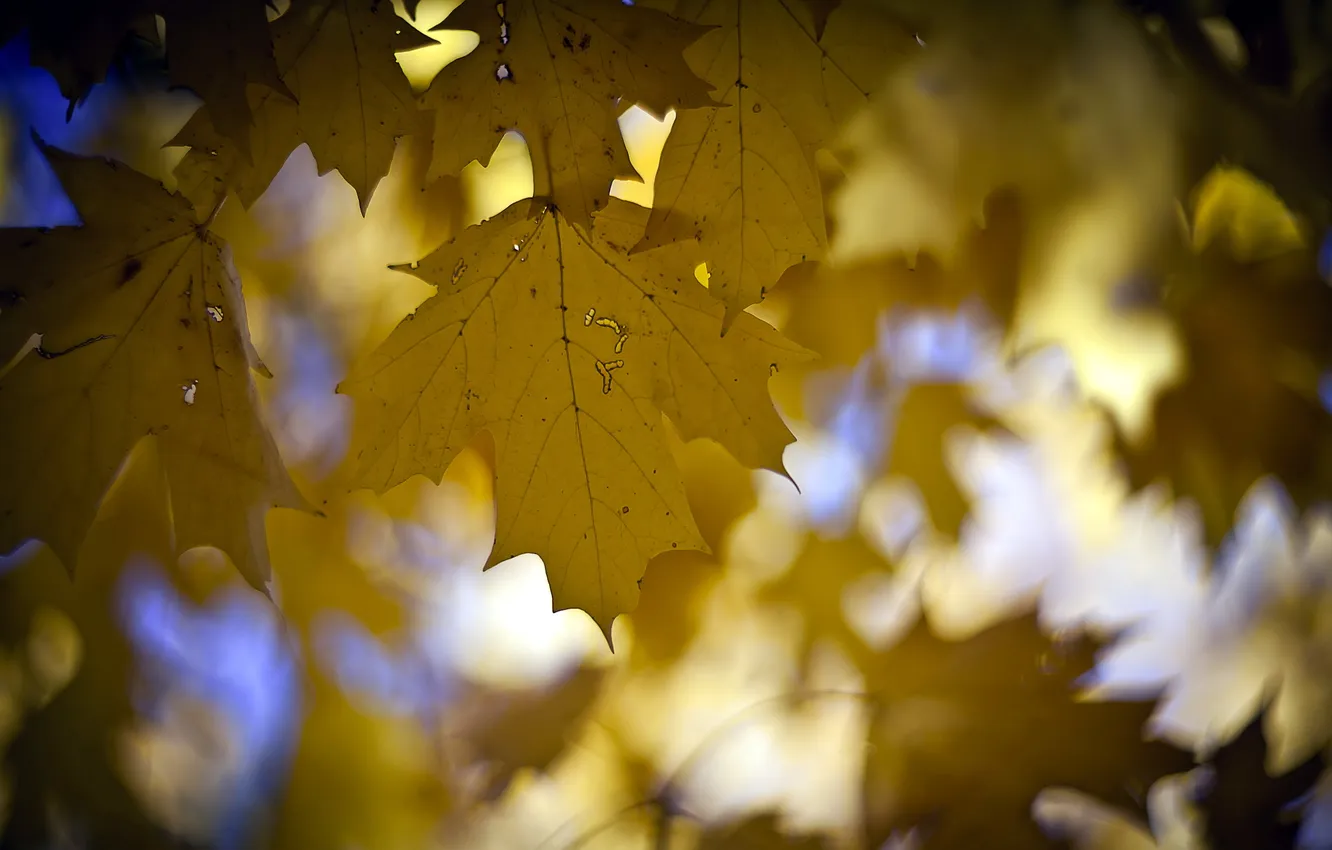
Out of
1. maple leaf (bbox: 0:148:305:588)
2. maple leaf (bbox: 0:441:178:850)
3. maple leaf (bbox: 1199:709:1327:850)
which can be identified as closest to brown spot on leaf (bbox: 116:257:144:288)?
maple leaf (bbox: 0:148:305:588)

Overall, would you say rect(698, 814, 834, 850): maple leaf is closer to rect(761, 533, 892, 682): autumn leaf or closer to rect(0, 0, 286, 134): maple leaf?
rect(761, 533, 892, 682): autumn leaf

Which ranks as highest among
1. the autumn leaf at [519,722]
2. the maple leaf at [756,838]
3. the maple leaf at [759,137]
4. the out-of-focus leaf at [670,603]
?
the maple leaf at [759,137]

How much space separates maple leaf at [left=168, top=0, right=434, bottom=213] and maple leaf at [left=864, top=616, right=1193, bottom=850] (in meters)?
0.62

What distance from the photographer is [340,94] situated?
1.46 ft

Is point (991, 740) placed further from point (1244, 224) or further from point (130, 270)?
point (130, 270)

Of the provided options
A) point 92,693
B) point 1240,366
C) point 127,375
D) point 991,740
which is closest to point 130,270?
point 127,375

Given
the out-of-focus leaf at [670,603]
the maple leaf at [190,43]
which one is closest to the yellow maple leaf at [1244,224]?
the out-of-focus leaf at [670,603]

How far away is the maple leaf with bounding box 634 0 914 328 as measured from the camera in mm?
445

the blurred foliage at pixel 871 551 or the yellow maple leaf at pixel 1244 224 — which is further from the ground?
the yellow maple leaf at pixel 1244 224

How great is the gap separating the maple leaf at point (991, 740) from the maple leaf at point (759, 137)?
0.42m

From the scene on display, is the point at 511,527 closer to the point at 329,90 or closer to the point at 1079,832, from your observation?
the point at 329,90

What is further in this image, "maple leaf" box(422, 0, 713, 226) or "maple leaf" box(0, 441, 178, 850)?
"maple leaf" box(0, 441, 178, 850)

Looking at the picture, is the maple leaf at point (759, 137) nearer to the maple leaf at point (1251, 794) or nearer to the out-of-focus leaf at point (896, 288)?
the out-of-focus leaf at point (896, 288)

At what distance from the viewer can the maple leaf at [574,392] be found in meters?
0.47
